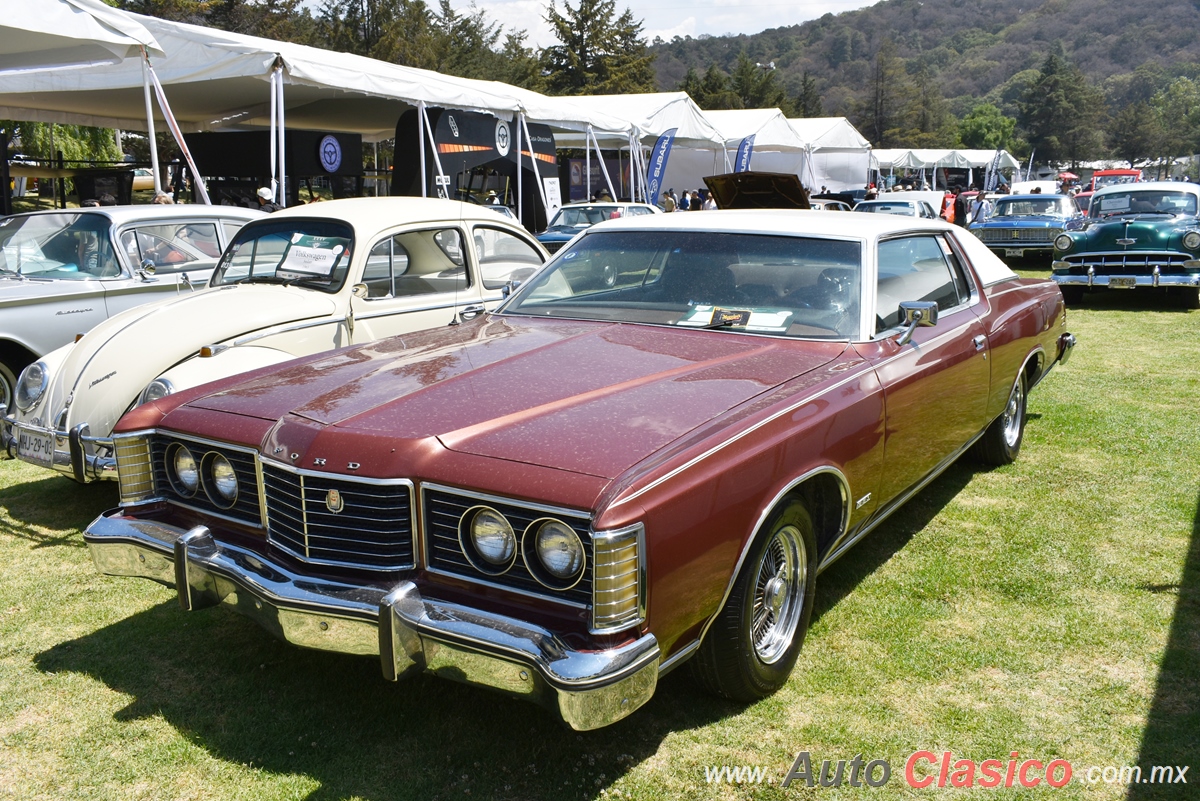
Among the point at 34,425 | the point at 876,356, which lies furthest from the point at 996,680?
the point at 34,425

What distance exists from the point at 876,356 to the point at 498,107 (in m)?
12.3

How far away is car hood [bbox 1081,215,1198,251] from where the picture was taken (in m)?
12.1

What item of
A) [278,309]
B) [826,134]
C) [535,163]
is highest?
[826,134]

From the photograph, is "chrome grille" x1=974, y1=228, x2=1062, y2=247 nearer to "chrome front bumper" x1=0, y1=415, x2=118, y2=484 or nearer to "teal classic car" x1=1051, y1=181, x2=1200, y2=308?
"teal classic car" x1=1051, y1=181, x2=1200, y2=308

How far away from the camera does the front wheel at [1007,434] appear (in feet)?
17.8

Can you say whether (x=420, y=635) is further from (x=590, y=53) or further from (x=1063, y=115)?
(x=1063, y=115)

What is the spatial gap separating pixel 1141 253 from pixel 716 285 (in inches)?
419

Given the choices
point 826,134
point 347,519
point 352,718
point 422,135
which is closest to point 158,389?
point 352,718

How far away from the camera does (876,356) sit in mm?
3588

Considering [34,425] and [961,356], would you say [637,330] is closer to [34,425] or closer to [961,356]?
[961,356]

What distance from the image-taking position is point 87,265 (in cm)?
697

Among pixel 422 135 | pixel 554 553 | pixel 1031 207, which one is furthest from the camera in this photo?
pixel 1031 207

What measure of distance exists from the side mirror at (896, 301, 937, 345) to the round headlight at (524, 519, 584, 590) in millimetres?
1965

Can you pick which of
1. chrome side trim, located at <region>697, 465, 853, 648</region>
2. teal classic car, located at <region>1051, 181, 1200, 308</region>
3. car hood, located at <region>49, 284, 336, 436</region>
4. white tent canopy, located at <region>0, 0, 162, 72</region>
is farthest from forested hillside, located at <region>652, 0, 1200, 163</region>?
chrome side trim, located at <region>697, 465, 853, 648</region>
